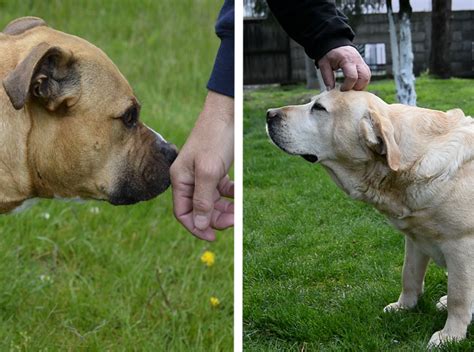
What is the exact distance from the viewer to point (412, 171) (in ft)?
10.3

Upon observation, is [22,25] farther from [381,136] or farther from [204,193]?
[381,136]

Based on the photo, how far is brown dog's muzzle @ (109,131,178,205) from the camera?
3.69 metres

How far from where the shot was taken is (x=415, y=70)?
115 inches

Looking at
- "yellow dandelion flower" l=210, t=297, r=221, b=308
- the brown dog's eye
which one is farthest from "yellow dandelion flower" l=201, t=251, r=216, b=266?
the brown dog's eye

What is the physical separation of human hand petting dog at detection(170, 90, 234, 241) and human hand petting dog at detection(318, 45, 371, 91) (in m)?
0.34

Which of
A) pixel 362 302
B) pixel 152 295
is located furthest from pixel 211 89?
pixel 152 295

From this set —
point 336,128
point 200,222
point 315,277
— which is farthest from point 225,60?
point 315,277

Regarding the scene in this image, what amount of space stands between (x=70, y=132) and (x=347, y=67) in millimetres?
1082

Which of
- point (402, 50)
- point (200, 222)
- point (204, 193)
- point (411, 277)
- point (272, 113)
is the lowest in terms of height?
point (411, 277)

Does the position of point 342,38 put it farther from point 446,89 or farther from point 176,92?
point 176,92

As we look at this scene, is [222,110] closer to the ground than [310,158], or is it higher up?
higher up

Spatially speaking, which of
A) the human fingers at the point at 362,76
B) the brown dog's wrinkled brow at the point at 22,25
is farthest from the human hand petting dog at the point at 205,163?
the brown dog's wrinkled brow at the point at 22,25

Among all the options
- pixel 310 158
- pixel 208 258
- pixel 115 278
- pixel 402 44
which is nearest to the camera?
pixel 402 44

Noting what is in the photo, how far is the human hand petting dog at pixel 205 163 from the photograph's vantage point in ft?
10.6
